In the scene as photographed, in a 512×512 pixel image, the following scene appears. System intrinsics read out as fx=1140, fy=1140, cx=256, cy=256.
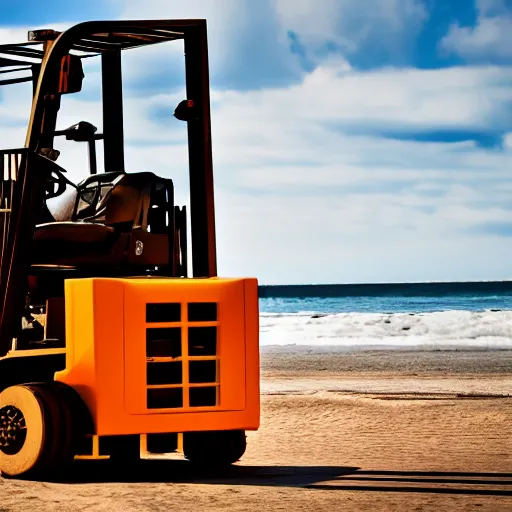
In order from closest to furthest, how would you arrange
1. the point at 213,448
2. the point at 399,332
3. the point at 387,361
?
the point at 213,448
the point at 387,361
the point at 399,332

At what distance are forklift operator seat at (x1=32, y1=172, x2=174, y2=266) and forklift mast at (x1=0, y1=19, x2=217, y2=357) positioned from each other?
9 centimetres

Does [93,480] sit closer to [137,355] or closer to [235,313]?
[137,355]

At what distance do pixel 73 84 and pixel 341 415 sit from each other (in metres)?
6.24

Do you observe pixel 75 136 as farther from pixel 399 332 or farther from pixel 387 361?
pixel 399 332

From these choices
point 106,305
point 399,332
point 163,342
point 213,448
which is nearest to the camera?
point 106,305

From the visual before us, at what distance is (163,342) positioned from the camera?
7508mm

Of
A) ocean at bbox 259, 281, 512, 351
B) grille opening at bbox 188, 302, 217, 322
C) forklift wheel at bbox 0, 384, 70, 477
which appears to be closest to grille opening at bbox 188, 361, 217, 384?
grille opening at bbox 188, 302, 217, 322

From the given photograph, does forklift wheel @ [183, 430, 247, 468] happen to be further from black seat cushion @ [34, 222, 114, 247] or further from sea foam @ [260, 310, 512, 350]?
sea foam @ [260, 310, 512, 350]

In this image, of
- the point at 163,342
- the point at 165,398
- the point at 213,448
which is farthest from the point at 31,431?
the point at 213,448

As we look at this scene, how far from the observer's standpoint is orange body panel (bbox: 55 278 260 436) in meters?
7.23

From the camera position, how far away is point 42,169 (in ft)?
24.1

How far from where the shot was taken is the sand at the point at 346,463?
21.7 ft

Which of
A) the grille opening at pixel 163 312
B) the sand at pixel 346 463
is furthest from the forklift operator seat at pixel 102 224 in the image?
the sand at pixel 346 463

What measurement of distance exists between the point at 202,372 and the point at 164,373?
25 centimetres
